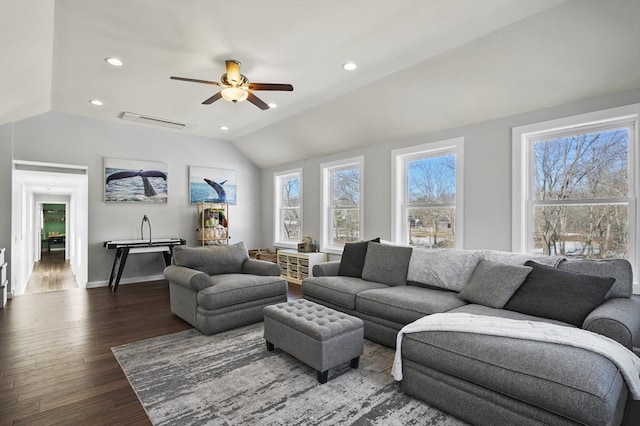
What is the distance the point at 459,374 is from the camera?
1.93 m

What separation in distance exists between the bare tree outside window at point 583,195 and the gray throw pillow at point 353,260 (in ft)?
6.24

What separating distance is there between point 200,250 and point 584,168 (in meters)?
4.36

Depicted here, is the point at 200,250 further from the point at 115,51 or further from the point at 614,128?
the point at 614,128

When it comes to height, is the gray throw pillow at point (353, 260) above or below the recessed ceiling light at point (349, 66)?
below

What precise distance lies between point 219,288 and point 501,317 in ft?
8.52

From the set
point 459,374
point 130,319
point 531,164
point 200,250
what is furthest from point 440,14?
point 130,319

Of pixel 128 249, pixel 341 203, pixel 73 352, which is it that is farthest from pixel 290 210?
pixel 73 352

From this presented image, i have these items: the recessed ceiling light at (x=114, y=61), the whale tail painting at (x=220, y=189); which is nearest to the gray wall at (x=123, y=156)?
the whale tail painting at (x=220, y=189)

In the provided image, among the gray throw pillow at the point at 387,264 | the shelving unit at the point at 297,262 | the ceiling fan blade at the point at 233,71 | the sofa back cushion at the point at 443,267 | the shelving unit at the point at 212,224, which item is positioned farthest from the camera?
the shelving unit at the point at 212,224

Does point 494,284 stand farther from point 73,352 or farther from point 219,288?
point 73,352

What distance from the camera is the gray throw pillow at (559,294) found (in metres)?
2.28

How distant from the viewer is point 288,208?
7.02m

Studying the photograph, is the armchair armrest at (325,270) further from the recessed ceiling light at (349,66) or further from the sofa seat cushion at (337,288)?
the recessed ceiling light at (349,66)

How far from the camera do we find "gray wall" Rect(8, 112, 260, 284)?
5.17 m
